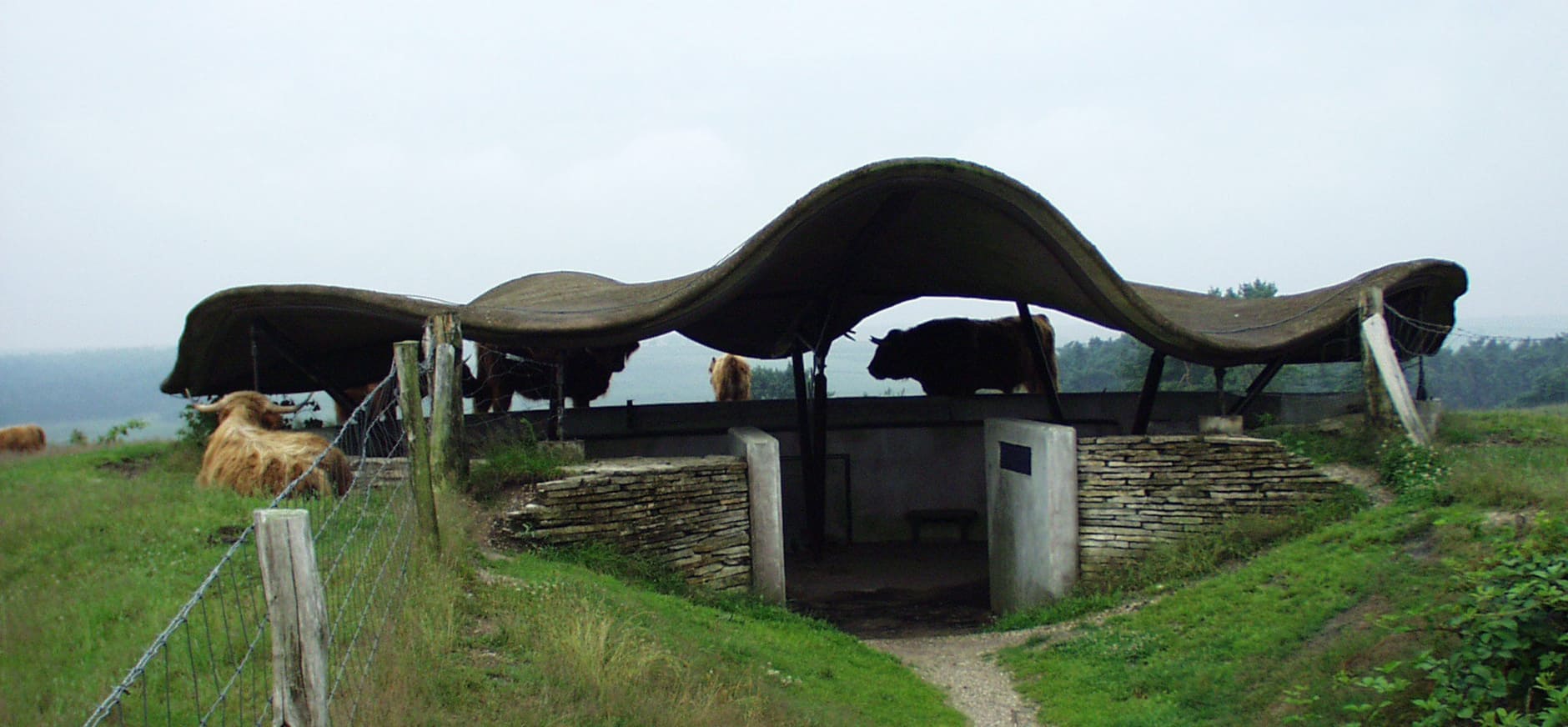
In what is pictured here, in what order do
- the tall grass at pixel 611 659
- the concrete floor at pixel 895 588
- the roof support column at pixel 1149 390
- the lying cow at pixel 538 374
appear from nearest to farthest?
the tall grass at pixel 611 659
the concrete floor at pixel 895 588
the roof support column at pixel 1149 390
the lying cow at pixel 538 374

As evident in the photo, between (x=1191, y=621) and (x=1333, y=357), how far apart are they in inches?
298

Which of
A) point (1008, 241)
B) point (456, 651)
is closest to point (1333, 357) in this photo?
point (1008, 241)

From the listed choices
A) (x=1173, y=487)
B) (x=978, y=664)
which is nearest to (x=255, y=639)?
(x=978, y=664)

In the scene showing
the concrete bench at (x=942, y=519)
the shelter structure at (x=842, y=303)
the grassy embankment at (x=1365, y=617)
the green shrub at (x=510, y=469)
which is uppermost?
the shelter structure at (x=842, y=303)

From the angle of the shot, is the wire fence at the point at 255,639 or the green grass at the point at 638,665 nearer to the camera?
the wire fence at the point at 255,639

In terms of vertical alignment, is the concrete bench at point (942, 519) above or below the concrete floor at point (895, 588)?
above

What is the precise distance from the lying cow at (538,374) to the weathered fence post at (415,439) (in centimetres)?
611

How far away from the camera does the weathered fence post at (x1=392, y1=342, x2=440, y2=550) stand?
22.6ft

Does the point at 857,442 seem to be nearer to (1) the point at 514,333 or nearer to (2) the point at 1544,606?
(1) the point at 514,333

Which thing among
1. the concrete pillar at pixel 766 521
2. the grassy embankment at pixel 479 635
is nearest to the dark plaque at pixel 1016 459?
the concrete pillar at pixel 766 521

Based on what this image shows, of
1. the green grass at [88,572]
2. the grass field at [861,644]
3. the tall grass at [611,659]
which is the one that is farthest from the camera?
the grass field at [861,644]

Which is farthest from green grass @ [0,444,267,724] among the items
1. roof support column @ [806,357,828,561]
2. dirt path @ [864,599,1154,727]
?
roof support column @ [806,357,828,561]

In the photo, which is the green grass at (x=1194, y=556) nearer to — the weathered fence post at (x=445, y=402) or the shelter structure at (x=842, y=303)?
the shelter structure at (x=842, y=303)

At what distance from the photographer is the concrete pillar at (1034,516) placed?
11.2m
